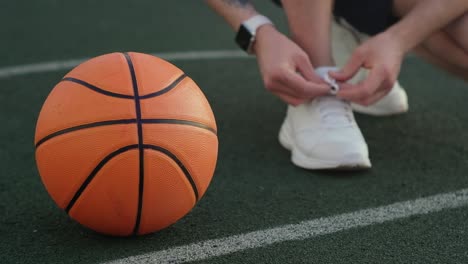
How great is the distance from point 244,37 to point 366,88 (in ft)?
2.02

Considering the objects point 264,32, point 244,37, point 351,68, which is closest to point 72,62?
point 244,37

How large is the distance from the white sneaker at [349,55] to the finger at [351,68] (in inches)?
29.6

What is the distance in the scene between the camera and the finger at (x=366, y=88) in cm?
262

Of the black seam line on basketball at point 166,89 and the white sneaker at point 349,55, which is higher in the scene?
the black seam line on basketball at point 166,89

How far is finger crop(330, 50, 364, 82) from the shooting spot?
269 centimetres

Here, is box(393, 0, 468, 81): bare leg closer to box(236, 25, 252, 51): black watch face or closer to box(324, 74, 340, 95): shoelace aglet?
box(324, 74, 340, 95): shoelace aglet

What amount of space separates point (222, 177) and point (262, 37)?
2.07 ft

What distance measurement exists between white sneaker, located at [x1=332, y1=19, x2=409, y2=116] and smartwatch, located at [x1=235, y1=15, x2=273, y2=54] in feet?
2.54

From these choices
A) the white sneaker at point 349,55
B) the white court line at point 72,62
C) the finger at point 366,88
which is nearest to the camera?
the finger at point 366,88

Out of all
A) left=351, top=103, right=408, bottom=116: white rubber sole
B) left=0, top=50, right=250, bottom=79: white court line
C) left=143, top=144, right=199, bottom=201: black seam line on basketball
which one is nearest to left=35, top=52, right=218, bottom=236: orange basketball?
left=143, top=144, right=199, bottom=201: black seam line on basketball

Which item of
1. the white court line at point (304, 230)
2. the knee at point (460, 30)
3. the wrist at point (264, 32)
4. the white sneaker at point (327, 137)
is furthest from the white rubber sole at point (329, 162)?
the knee at point (460, 30)

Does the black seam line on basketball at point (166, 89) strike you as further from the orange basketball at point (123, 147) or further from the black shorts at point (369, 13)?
the black shorts at point (369, 13)

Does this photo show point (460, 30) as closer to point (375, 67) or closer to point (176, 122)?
point (375, 67)

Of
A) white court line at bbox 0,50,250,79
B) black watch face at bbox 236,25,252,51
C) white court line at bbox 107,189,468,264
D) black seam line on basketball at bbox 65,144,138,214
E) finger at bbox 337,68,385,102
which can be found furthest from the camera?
white court line at bbox 0,50,250,79
